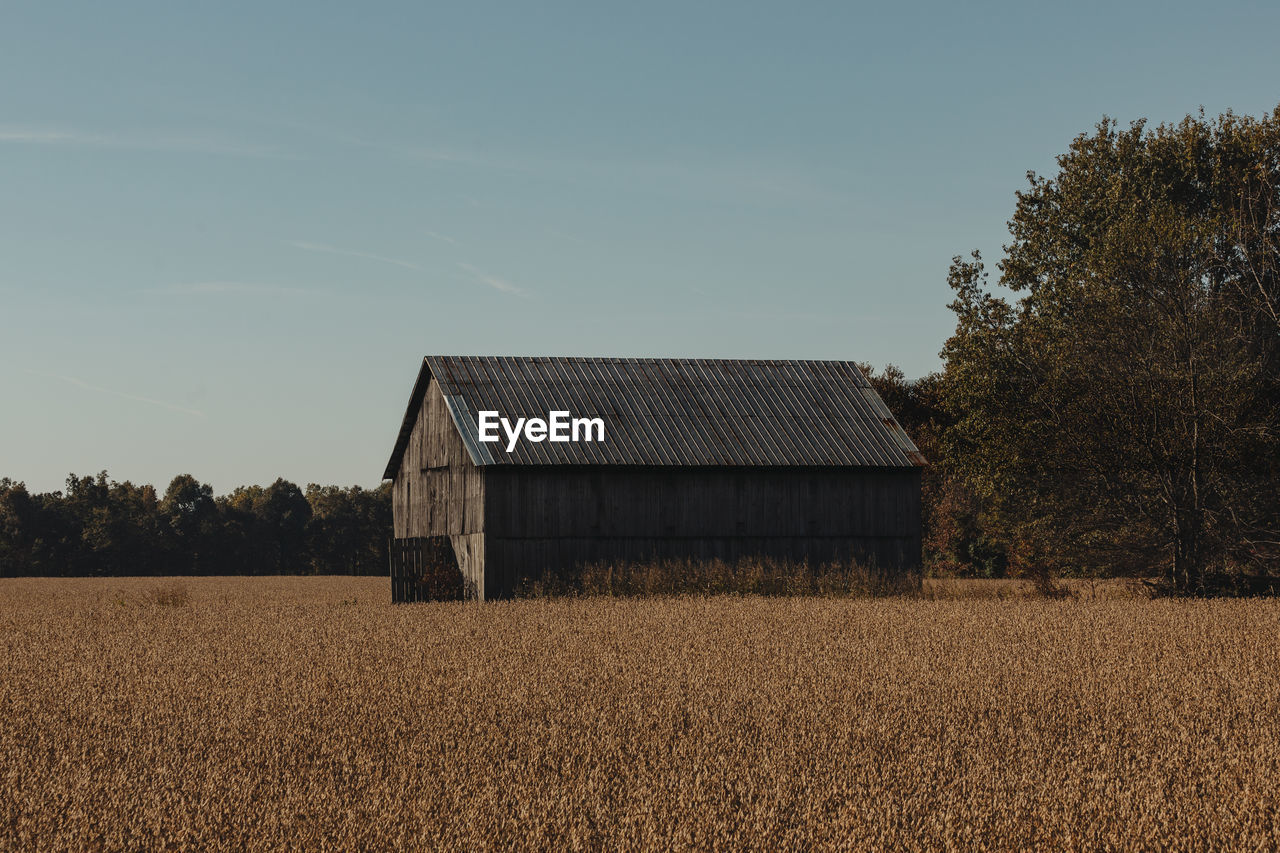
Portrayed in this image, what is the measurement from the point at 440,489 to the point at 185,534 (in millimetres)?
60895

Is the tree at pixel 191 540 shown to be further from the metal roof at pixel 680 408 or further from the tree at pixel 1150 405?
the tree at pixel 1150 405

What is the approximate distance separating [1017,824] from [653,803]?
2.13 meters

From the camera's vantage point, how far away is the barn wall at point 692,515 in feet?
102

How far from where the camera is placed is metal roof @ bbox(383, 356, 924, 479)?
3228 centimetres

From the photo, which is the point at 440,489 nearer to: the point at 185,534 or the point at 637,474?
the point at 637,474

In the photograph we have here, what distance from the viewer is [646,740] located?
395 inches

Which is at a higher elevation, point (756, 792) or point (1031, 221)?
point (1031, 221)

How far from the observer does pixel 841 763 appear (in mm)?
9078

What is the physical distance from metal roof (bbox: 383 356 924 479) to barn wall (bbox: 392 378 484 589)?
91 cm

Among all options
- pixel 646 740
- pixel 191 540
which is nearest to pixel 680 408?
pixel 646 740

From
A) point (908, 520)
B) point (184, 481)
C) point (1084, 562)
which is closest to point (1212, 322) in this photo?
point (1084, 562)

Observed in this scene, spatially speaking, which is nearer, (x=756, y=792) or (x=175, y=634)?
(x=756, y=792)

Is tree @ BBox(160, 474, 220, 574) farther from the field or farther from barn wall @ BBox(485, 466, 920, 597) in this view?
the field

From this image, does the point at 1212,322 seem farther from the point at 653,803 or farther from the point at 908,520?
the point at 653,803
